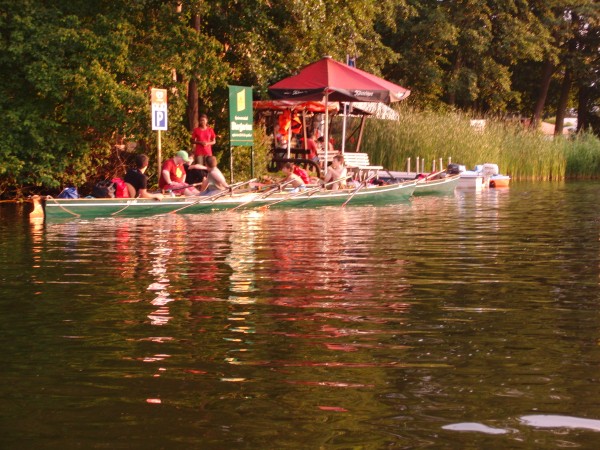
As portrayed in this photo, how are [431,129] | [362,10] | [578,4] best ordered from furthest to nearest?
1. [578,4]
2. [431,129]
3. [362,10]

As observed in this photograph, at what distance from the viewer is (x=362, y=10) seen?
33750mm

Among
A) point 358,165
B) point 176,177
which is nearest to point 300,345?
point 176,177

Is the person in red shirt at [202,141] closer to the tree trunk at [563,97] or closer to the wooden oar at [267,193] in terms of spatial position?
the wooden oar at [267,193]

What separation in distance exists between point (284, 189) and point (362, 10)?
9.59m

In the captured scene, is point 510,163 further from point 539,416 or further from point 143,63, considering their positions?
point 539,416

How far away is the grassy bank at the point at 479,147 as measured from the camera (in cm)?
3953

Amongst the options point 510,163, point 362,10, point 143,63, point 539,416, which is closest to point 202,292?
point 539,416

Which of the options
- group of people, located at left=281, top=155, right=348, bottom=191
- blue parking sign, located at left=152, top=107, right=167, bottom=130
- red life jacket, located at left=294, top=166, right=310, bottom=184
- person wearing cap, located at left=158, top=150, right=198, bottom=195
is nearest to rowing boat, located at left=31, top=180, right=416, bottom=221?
group of people, located at left=281, top=155, right=348, bottom=191

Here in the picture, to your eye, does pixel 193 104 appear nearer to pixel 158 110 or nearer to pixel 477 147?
pixel 158 110

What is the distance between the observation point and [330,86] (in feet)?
93.1

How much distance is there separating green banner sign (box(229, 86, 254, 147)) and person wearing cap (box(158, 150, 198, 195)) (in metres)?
2.53

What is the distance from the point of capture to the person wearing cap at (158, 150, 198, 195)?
2459cm

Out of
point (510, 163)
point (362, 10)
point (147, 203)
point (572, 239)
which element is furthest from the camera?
point (510, 163)

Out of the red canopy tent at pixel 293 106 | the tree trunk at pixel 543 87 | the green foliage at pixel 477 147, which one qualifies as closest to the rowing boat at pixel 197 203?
the red canopy tent at pixel 293 106
